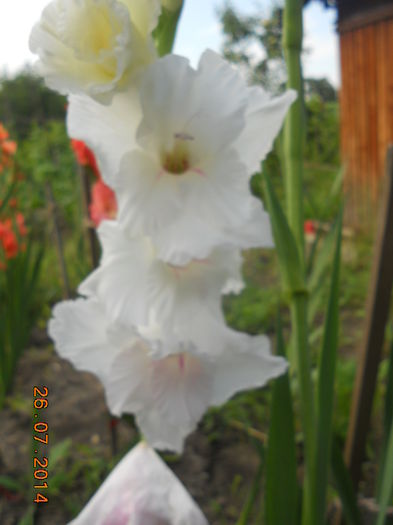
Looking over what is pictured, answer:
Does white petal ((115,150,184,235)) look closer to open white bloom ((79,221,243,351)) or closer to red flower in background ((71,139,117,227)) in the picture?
open white bloom ((79,221,243,351))

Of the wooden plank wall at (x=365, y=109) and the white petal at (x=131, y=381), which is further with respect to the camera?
the wooden plank wall at (x=365, y=109)

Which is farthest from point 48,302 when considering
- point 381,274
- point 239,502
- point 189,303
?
point 189,303

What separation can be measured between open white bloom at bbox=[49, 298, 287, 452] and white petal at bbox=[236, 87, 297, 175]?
0.12 metres

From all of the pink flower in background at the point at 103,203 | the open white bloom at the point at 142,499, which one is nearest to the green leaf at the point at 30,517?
the open white bloom at the point at 142,499

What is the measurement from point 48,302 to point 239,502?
1689mm

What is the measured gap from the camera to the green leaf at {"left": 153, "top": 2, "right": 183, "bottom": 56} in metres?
0.36

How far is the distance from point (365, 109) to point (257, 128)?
388cm

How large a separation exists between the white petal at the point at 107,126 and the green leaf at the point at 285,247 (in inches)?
7.1

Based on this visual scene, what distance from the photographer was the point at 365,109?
3875 mm

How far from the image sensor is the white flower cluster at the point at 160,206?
313 millimetres

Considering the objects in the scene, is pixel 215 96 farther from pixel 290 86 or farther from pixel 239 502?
pixel 239 502

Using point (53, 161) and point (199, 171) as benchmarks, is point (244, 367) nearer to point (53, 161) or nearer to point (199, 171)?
point (199, 171)

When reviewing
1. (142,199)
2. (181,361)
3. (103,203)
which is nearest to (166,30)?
(142,199)

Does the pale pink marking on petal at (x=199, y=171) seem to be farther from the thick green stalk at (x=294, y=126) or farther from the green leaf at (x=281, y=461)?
the green leaf at (x=281, y=461)
